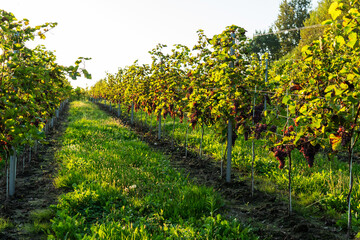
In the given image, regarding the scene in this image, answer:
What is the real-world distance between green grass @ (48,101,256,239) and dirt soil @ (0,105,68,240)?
1.05ft

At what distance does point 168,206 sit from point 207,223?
856mm

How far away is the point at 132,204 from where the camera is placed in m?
4.74

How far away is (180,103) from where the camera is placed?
925cm

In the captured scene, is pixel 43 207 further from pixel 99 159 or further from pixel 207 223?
pixel 207 223

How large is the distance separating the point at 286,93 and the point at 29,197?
5.22 metres

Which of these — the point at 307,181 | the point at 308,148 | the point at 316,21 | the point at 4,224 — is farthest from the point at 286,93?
the point at 316,21

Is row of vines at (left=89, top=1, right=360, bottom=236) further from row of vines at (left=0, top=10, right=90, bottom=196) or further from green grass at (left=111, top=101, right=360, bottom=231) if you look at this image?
row of vines at (left=0, top=10, right=90, bottom=196)

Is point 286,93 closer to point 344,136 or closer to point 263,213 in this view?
point 344,136

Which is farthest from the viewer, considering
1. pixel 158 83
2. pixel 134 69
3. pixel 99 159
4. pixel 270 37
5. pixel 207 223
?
pixel 270 37

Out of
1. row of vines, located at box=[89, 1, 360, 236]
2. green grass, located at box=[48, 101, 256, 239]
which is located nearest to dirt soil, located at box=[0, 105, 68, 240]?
green grass, located at box=[48, 101, 256, 239]

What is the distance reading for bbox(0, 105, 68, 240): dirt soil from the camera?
163 inches

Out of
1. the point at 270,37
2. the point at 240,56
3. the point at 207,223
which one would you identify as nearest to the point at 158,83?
the point at 240,56

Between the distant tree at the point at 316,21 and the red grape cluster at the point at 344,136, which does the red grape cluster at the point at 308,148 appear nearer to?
the red grape cluster at the point at 344,136

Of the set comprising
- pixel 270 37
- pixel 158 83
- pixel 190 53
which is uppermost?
pixel 270 37
